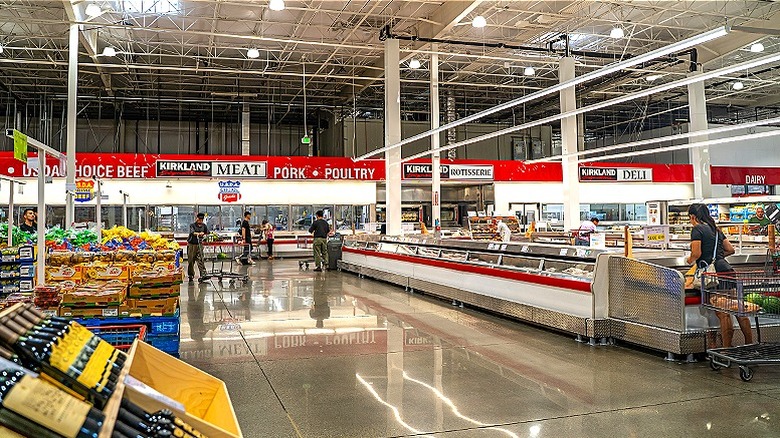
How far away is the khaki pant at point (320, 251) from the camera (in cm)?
1559

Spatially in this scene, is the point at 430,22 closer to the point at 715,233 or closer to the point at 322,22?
the point at 322,22

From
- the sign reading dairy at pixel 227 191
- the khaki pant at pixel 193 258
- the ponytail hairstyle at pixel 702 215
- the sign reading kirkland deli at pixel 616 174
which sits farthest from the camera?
the sign reading kirkland deli at pixel 616 174

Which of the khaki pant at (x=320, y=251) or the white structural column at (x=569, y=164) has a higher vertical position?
the white structural column at (x=569, y=164)

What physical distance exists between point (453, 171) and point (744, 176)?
11.8 m

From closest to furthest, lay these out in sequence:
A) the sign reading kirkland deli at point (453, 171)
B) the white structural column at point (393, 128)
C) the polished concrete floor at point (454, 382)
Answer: the polished concrete floor at point (454, 382), the white structural column at point (393, 128), the sign reading kirkland deli at point (453, 171)

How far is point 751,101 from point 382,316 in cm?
2439

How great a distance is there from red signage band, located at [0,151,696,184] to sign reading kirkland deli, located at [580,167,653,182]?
0.19 m

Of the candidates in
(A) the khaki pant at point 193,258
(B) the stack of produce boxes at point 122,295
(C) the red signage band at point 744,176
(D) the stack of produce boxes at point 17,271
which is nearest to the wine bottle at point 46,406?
(B) the stack of produce boxes at point 122,295

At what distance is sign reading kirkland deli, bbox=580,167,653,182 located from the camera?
21453 mm

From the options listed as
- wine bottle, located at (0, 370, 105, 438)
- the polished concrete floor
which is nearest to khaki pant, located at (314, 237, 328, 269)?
the polished concrete floor

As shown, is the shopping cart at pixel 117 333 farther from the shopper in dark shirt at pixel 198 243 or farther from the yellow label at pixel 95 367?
the shopper in dark shirt at pixel 198 243

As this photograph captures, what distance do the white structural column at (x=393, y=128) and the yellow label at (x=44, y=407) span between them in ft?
42.8

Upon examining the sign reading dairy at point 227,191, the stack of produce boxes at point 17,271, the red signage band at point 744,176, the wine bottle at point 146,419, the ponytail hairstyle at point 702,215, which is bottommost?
the wine bottle at point 146,419

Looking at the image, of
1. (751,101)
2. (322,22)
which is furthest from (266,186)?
(751,101)
